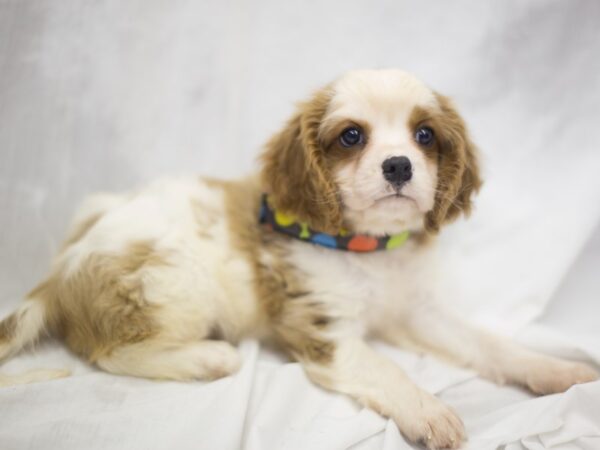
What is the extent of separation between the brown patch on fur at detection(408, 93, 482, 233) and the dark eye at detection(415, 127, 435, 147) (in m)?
0.02

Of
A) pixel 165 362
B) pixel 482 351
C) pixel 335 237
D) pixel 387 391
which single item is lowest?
pixel 165 362

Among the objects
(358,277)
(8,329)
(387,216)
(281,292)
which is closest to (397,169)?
(387,216)

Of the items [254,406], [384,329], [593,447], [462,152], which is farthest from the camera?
[384,329]

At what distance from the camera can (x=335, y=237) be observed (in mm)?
2609

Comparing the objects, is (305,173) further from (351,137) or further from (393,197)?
(393,197)

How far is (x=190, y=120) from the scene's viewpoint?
12.7 feet

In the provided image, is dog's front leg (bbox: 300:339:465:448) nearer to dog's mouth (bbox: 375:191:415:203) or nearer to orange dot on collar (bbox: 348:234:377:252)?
Result: orange dot on collar (bbox: 348:234:377:252)

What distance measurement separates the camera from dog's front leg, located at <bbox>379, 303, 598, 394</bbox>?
253cm

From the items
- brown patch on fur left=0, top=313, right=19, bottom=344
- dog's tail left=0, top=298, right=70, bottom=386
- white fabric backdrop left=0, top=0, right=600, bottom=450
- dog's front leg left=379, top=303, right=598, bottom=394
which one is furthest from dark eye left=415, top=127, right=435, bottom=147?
brown patch on fur left=0, top=313, right=19, bottom=344

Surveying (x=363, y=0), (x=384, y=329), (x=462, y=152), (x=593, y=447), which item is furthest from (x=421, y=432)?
(x=363, y=0)

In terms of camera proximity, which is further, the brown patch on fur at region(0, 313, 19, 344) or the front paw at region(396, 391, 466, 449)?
the brown patch on fur at region(0, 313, 19, 344)

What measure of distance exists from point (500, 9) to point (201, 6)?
2.01 metres

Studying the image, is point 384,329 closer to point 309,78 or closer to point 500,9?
point 309,78

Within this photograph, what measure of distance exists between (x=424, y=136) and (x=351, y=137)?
0.35 meters
